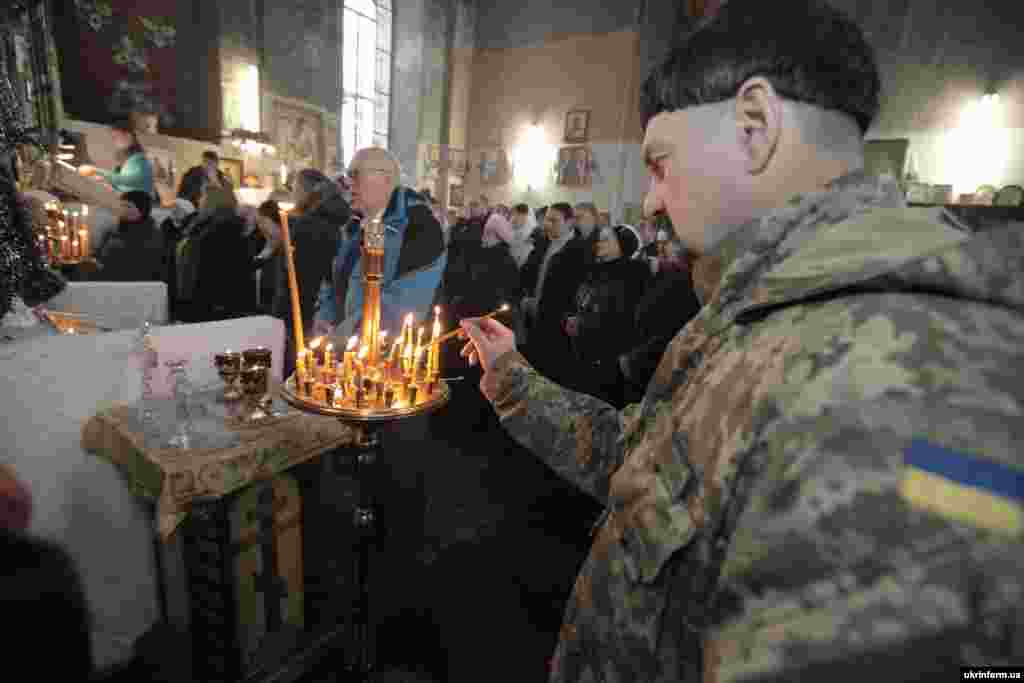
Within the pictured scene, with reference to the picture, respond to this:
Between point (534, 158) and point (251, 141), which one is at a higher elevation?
point (534, 158)

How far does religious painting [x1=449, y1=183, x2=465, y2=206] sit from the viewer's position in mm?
16984

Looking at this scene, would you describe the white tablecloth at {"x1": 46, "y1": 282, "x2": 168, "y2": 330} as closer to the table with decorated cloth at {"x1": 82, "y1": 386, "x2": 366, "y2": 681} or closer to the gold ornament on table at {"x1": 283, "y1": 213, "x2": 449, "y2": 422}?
the table with decorated cloth at {"x1": 82, "y1": 386, "x2": 366, "y2": 681}

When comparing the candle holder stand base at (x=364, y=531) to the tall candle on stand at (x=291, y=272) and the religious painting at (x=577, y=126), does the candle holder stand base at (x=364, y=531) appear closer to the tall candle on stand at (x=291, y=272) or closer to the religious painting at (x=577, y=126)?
the tall candle on stand at (x=291, y=272)

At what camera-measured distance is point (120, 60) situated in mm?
9117

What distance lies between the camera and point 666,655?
714 mm

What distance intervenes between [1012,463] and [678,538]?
34 centimetres

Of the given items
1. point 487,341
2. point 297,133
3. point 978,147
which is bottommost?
point 487,341

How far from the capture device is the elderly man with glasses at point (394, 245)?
2.72 metres

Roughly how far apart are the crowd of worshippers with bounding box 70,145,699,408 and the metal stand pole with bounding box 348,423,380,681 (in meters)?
1.01

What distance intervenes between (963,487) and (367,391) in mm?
1452

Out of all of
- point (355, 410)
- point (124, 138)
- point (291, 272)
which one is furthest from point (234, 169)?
point (355, 410)

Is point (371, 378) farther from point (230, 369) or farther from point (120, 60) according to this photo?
point (120, 60)

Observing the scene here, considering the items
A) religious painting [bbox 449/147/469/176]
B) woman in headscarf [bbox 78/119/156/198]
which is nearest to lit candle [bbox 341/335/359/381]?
woman in headscarf [bbox 78/119/156/198]

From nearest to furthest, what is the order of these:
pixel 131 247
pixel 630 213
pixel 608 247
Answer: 1. pixel 608 247
2. pixel 131 247
3. pixel 630 213
